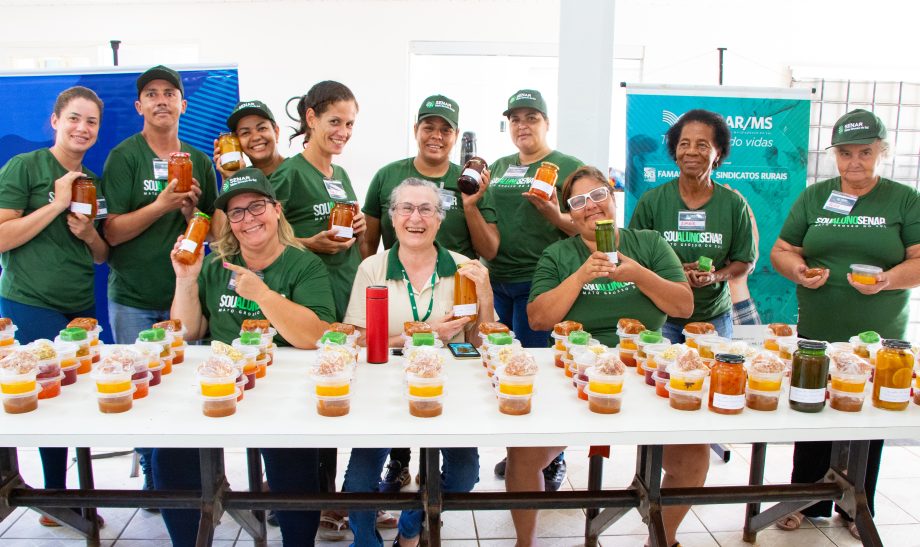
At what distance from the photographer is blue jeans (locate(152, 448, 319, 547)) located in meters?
2.12

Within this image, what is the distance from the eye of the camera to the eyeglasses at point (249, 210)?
2.35 metres

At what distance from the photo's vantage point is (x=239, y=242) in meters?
2.47

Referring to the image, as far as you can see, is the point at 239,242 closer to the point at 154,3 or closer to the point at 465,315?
the point at 465,315

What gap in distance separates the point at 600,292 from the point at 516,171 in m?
0.98

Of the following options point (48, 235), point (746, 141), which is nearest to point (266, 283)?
point (48, 235)

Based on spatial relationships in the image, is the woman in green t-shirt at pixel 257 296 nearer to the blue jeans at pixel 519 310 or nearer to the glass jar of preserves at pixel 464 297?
the glass jar of preserves at pixel 464 297

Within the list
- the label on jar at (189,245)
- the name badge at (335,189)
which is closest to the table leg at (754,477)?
the name badge at (335,189)

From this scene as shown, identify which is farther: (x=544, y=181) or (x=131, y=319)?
(x=131, y=319)

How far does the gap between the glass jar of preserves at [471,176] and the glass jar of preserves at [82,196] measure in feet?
5.00

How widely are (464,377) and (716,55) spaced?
607 centimetres

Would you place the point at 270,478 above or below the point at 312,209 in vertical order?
below

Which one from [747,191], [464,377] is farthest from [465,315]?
[747,191]

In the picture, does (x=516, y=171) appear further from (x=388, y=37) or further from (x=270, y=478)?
(x=388, y=37)

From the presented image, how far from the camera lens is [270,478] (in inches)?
84.7
